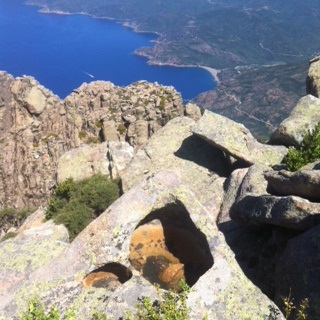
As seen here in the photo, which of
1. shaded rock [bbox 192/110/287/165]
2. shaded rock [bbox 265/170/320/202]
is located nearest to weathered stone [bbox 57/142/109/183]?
shaded rock [bbox 192/110/287/165]

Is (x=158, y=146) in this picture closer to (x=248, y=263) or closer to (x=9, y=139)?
(x=248, y=263)

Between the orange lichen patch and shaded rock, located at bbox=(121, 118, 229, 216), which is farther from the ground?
the orange lichen patch

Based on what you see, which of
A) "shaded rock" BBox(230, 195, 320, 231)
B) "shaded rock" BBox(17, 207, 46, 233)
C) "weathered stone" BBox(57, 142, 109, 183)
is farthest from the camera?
"weathered stone" BBox(57, 142, 109, 183)

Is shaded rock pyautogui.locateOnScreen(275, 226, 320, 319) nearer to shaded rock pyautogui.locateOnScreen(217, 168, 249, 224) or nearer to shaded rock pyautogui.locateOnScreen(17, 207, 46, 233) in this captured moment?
shaded rock pyautogui.locateOnScreen(217, 168, 249, 224)

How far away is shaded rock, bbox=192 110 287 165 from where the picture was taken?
2139 cm

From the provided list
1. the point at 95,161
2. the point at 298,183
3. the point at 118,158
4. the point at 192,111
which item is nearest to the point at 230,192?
the point at 298,183

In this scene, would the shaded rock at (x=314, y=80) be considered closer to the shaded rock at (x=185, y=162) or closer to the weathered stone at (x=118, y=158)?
the shaded rock at (x=185, y=162)

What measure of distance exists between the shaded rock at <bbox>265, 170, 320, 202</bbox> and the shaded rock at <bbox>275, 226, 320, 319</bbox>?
1.67 m

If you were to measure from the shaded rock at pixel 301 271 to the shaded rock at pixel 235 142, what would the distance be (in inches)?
400

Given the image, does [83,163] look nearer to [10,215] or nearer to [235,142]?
[235,142]

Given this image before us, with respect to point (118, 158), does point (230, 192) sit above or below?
above

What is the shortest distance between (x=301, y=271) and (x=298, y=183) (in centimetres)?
321

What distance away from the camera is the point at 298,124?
2233 centimetres

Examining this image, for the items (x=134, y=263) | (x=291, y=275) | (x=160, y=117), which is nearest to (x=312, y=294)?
(x=291, y=275)
